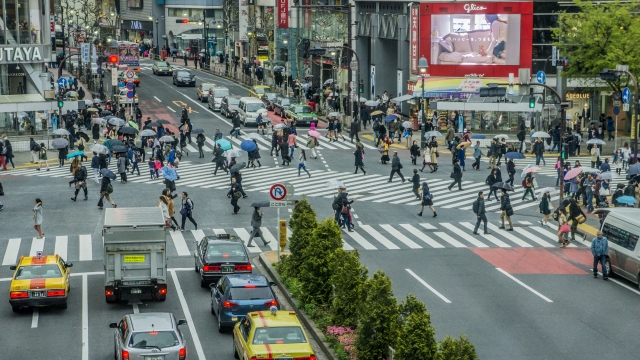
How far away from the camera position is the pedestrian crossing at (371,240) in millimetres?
35844

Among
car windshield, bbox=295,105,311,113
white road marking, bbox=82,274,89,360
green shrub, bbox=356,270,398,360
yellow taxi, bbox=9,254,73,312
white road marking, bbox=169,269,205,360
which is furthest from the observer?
car windshield, bbox=295,105,311,113

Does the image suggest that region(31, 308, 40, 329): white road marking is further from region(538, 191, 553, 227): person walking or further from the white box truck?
region(538, 191, 553, 227): person walking

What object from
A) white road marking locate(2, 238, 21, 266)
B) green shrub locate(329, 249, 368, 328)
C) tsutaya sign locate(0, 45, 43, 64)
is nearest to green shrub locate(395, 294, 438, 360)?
green shrub locate(329, 249, 368, 328)

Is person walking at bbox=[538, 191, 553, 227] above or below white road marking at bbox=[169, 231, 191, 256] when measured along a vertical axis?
above

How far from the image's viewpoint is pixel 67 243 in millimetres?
36938

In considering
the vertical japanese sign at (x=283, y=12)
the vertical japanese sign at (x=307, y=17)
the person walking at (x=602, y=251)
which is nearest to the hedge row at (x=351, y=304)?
the person walking at (x=602, y=251)

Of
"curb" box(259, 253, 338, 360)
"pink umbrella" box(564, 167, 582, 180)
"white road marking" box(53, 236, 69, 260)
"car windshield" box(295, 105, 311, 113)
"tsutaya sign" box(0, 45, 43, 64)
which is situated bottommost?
"white road marking" box(53, 236, 69, 260)

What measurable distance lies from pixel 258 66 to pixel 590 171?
67.7 meters

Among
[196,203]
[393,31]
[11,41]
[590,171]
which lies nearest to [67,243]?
[196,203]

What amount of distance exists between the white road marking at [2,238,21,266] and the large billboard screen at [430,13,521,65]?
4186cm

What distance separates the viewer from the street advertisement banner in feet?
301

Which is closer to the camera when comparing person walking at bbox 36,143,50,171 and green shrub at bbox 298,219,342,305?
green shrub at bbox 298,219,342,305

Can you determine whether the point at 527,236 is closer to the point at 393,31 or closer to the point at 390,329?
the point at 390,329

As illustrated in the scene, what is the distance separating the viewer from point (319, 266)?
2683 centimetres
